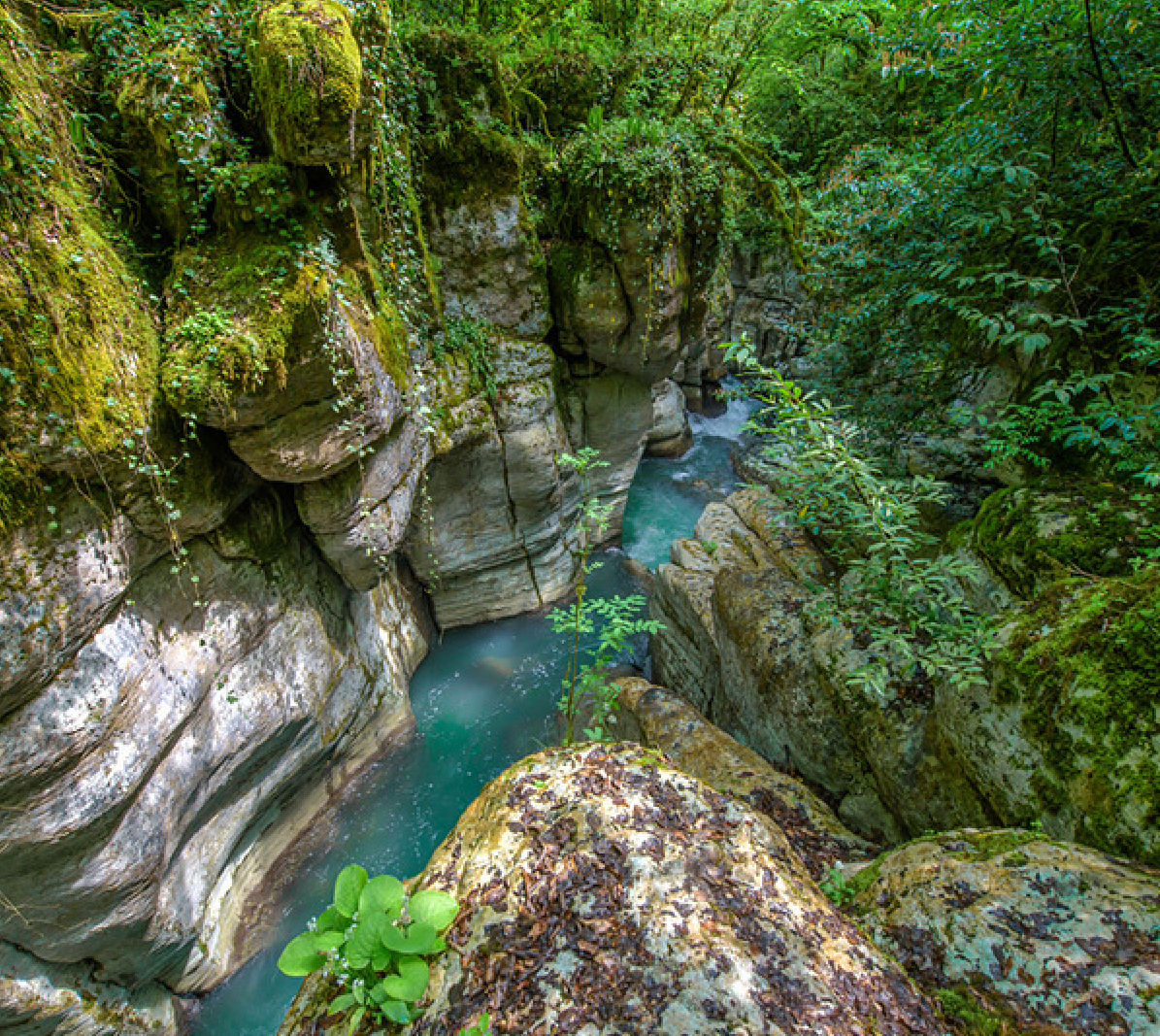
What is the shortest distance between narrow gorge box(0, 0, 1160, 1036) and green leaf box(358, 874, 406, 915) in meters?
0.26

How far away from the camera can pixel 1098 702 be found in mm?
2906

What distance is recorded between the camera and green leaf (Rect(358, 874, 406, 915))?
84.5 inches

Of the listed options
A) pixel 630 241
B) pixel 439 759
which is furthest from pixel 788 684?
pixel 630 241

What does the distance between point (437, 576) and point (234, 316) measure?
4929mm

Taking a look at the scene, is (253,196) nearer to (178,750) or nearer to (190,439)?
(190,439)

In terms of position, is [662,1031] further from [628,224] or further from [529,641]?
[628,224]

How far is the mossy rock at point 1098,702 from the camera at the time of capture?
8.80 ft

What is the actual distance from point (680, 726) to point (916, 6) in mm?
8787

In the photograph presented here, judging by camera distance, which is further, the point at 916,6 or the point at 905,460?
the point at 916,6

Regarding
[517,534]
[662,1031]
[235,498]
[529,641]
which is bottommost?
[529,641]

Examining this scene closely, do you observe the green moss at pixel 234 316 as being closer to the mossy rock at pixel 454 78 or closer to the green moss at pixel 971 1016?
the mossy rock at pixel 454 78

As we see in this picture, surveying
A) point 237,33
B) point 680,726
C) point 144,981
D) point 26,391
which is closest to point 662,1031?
point 680,726

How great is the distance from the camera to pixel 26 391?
10.1ft

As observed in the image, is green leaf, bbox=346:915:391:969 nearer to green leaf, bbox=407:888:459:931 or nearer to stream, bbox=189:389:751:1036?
green leaf, bbox=407:888:459:931
